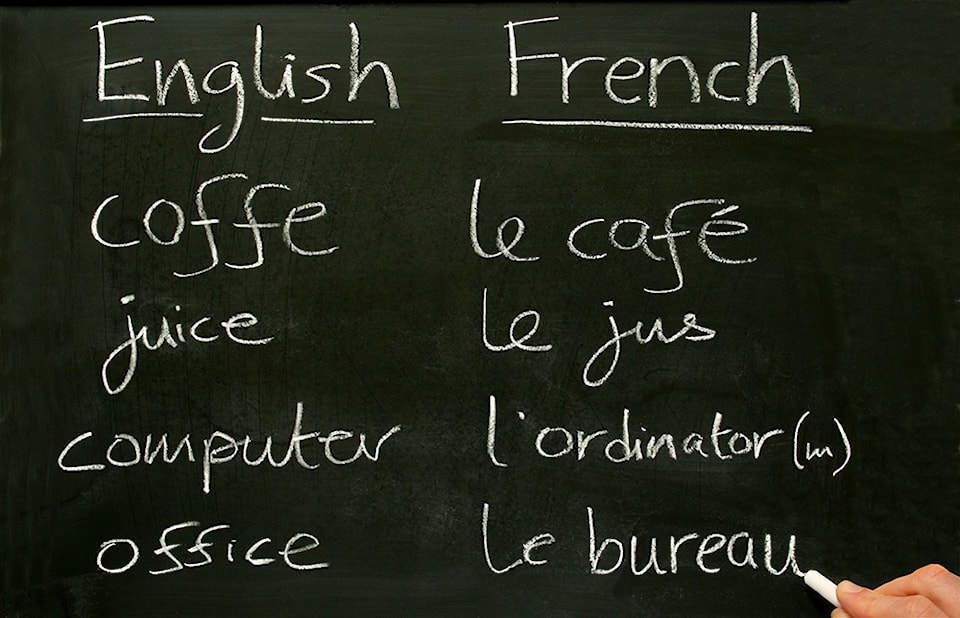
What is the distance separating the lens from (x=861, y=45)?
4.62 feet

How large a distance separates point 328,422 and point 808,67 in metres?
1.01

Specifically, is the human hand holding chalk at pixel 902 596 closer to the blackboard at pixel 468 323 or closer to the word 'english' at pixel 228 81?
the blackboard at pixel 468 323

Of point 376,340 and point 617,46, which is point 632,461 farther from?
point 617,46

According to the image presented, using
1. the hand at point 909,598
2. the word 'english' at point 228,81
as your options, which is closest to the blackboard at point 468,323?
the word 'english' at point 228,81

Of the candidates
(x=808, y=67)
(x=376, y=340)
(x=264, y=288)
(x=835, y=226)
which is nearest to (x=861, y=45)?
(x=808, y=67)

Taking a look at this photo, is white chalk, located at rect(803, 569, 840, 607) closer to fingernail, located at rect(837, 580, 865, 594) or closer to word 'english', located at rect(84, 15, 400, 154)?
fingernail, located at rect(837, 580, 865, 594)

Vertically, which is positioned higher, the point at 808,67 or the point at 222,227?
the point at 808,67

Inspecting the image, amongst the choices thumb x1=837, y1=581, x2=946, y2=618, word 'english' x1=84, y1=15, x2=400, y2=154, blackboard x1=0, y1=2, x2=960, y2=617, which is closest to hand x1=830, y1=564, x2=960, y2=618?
thumb x1=837, y1=581, x2=946, y2=618

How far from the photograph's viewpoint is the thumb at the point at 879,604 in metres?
1.13

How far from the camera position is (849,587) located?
1316mm

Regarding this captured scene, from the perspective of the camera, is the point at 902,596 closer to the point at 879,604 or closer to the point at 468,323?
the point at 879,604

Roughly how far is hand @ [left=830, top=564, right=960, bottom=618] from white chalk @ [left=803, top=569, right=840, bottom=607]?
13 millimetres

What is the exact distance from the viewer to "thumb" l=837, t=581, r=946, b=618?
113 centimetres

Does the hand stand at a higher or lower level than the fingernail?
higher
